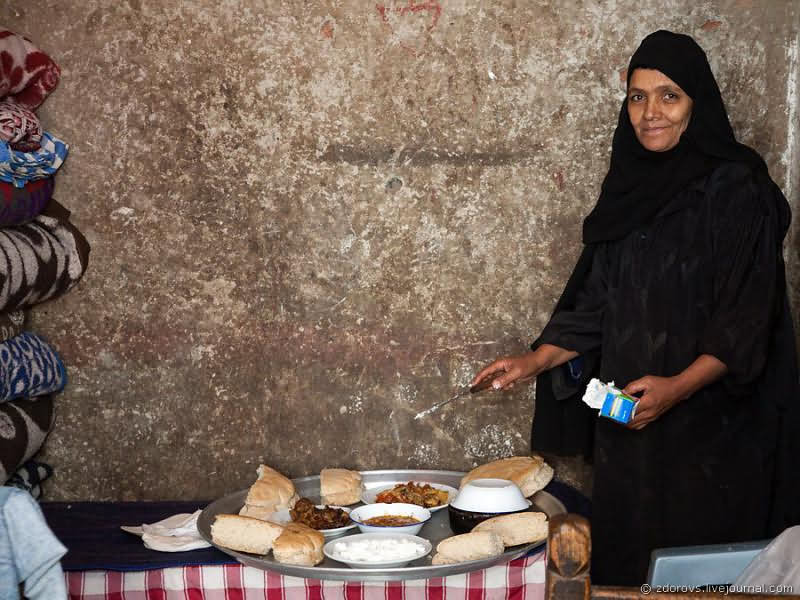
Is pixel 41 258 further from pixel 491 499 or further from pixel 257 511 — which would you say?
pixel 491 499

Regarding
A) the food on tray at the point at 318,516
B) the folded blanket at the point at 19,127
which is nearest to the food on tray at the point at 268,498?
the food on tray at the point at 318,516

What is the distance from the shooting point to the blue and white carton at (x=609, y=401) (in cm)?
222

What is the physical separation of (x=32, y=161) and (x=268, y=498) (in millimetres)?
1345

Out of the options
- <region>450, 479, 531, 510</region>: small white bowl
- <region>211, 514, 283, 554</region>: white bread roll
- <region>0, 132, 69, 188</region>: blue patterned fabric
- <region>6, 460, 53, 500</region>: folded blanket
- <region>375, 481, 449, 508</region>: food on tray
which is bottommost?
<region>6, 460, 53, 500</region>: folded blanket

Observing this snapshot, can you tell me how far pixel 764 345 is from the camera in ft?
7.79

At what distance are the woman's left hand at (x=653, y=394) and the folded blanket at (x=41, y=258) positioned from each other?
1864 millimetres

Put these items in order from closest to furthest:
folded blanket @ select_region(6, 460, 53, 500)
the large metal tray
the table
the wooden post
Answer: the wooden post, the large metal tray, the table, folded blanket @ select_region(6, 460, 53, 500)

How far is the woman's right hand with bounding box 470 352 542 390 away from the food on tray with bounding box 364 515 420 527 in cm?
48

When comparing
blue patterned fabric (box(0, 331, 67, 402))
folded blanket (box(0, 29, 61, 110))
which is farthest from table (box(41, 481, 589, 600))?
folded blanket (box(0, 29, 61, 110))

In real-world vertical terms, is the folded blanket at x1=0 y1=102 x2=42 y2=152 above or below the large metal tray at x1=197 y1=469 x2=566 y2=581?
above

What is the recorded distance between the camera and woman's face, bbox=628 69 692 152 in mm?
2482

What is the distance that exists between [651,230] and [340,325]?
1.16 metres

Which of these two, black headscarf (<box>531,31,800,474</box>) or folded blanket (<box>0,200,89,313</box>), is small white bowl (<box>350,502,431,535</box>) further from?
folded blanket (<box>0,200,89,313</box>)

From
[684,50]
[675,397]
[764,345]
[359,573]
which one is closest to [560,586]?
[359,573]
